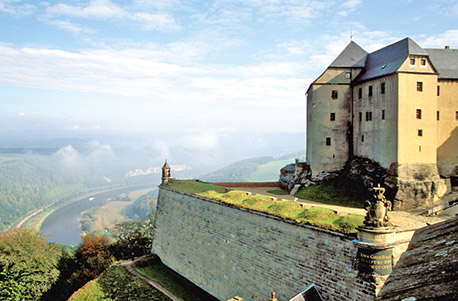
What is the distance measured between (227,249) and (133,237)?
63.0 feet

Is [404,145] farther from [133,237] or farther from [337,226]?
[133,237]

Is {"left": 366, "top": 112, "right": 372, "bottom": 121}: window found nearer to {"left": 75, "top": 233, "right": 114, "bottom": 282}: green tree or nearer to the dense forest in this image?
the dense forest

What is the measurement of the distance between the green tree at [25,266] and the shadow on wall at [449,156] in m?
33.2

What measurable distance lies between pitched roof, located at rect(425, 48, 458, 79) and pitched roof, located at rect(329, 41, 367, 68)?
4828 mm

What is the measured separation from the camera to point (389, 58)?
24391mm

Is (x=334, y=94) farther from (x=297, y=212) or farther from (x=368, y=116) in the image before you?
(x=297, y=212)

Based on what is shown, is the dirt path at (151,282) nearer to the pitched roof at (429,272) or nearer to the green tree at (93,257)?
the green tree at (93,257)

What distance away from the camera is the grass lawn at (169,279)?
2253 centimetres

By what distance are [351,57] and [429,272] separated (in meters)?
24.9

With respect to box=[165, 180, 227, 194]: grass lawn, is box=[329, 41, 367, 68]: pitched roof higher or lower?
higher

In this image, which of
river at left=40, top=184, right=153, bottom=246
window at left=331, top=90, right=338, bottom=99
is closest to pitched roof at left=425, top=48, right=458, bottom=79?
window at left=331, top=90, right=338, bottom=99

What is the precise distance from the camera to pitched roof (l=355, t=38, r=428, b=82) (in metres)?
22.8

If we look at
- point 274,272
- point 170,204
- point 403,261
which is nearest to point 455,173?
point 274,272

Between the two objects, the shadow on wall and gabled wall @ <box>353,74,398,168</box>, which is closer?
gabled wall @ <box>353,74,398,168</box>
